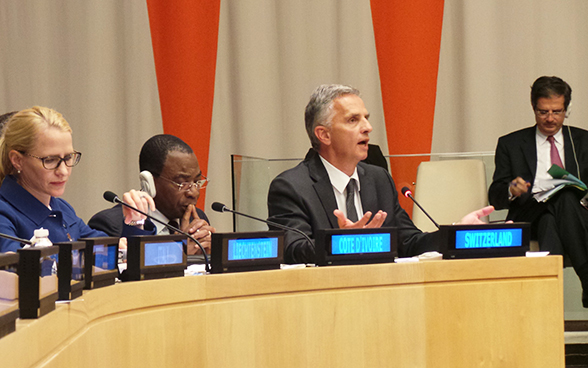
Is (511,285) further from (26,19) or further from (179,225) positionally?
(26,19)

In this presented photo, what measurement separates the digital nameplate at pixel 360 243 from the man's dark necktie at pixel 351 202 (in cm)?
59

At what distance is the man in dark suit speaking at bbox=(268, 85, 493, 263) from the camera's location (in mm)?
2381

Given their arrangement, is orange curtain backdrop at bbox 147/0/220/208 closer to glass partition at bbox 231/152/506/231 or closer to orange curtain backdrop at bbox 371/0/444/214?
orange curtain backdrop at bbox 371/0/444/214

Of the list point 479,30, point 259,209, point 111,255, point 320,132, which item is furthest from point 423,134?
point 111,255

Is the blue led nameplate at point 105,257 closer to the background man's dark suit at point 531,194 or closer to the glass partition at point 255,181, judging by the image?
the glass partition at point 255,181

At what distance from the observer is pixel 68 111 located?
4.90m

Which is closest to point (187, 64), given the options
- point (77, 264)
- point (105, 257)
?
point (105, 257)

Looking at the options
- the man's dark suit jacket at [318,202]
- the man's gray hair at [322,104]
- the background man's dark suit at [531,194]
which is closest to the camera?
the man's dark suit jacket at [318,202]

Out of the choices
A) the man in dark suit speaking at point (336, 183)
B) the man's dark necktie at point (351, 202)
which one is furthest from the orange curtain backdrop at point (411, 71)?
the man's dark necktie at point (351, 202)

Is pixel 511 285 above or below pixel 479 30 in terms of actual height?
below

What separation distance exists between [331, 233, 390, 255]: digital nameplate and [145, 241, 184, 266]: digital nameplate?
1.32 ft

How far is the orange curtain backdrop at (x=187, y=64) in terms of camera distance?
4.79 m

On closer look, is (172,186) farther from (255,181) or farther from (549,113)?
(549,113)

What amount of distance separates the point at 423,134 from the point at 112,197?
3.30m
